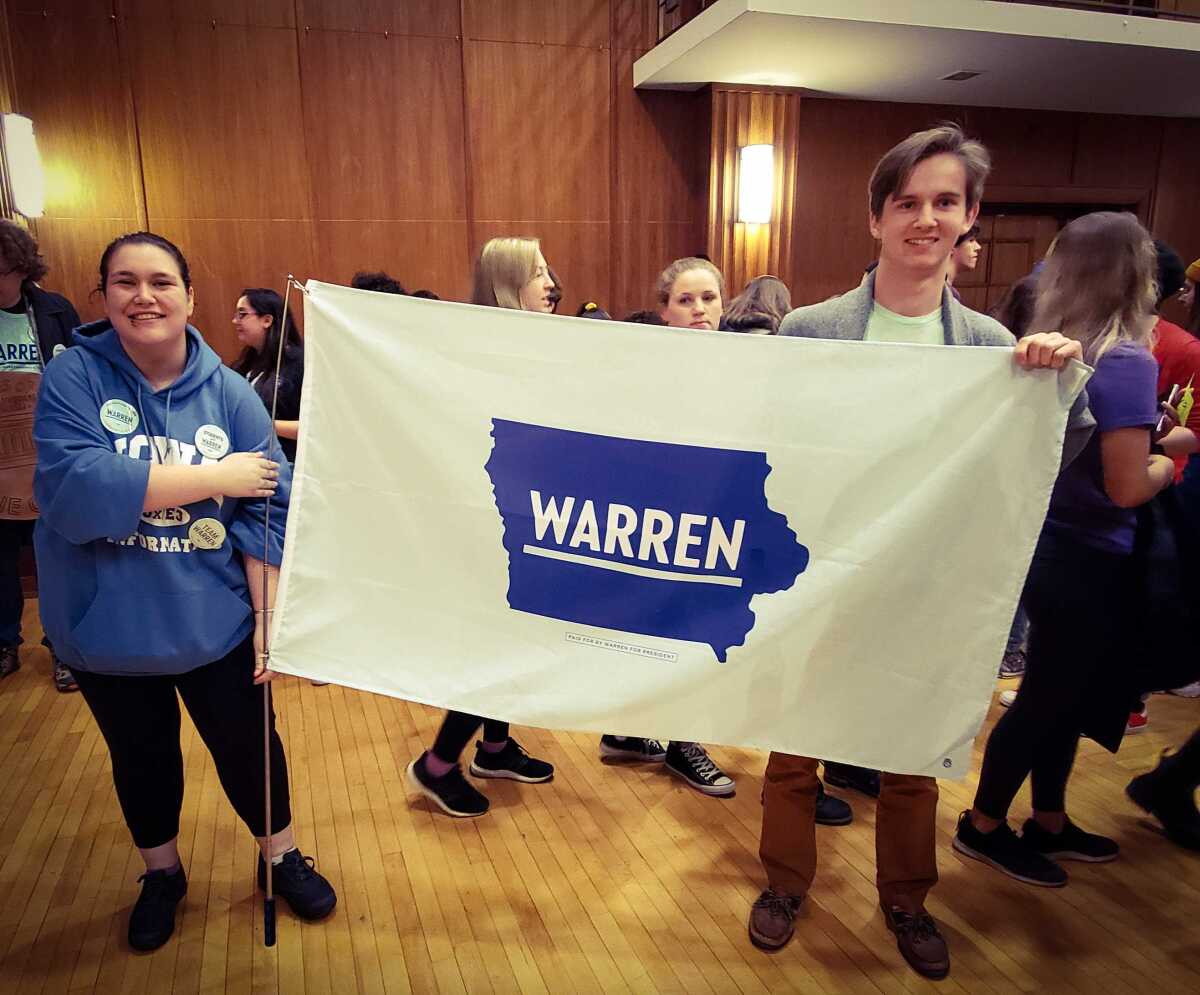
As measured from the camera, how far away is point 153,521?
5.07 feet

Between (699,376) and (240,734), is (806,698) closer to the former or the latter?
(699,376)

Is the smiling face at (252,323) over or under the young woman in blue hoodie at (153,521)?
over

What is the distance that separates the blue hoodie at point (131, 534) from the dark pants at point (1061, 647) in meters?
1.60

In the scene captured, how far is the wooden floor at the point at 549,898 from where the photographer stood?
66.1 inches

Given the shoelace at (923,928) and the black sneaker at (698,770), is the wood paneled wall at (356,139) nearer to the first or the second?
the black sneaker at (698,770)

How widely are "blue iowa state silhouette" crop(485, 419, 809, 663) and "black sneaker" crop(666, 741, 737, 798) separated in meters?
1.04

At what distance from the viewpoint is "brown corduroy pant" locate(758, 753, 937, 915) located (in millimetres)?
1632

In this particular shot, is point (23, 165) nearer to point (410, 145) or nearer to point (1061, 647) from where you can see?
point (410, 145)

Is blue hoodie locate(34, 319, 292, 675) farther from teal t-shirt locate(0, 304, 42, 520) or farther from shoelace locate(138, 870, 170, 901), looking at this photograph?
teal t-shirt locate(0, 304, 42, 520)

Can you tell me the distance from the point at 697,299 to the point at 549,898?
1569 mm

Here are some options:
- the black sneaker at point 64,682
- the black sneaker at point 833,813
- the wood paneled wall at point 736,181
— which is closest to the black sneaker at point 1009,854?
the black sneaker at point 833,813

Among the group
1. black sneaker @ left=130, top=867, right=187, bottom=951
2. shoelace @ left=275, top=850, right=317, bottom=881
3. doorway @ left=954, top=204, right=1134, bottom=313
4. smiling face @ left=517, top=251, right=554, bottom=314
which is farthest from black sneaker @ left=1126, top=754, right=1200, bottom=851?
doorway @ left=954, top=204, right=1134, bottom=313

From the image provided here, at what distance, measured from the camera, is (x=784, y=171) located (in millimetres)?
5051

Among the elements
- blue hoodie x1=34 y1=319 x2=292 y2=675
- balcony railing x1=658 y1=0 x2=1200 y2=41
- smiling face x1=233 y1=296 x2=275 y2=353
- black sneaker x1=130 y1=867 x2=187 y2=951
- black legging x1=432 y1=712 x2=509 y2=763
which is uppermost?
balcony railing x1=658 y1=0 x2=1200 y2=41
